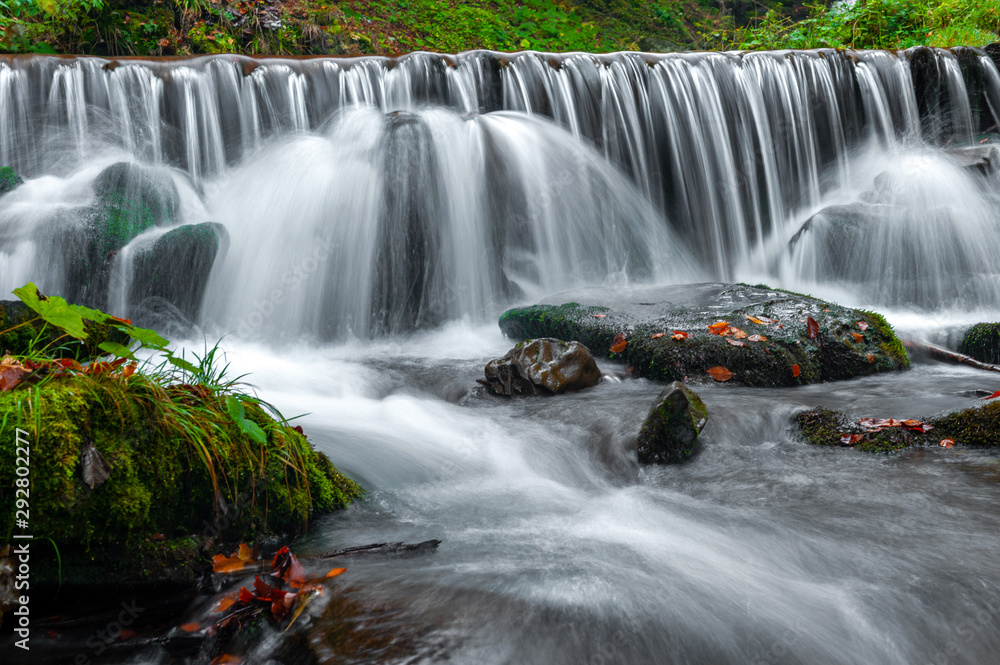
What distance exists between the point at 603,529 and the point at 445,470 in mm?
1008

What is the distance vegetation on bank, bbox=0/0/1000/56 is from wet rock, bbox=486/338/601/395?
29.2 ft

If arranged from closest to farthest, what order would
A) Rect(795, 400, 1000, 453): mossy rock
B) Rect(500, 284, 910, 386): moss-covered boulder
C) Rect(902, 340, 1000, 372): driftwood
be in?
1. Rect(795, 400, 1000, 453): mossy rock
2. Rect(500, 284, 910, 386): moss-covered boulder
3. Rect(902, 340, 1000, 372): driftwood

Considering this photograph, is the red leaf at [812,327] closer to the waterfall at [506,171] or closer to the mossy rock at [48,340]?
the waterfall at [506,171]

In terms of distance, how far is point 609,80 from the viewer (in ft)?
32.7

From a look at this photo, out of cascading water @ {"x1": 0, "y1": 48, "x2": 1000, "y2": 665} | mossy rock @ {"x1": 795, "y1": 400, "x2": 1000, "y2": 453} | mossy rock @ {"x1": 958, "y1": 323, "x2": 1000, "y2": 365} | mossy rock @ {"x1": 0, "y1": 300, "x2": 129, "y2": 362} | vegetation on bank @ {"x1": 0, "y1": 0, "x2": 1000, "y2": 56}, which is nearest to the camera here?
cascading water @ {"x1": 0, "y1": 48, "x2": 1000, "y2": 665}

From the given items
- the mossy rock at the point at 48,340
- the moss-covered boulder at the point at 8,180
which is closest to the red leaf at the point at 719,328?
the mossy rock at the point at 48,340

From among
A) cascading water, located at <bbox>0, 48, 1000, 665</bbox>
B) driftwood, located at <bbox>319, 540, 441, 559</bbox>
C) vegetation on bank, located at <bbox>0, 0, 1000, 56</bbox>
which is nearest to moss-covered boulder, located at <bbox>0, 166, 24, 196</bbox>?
cascading water, located at <bbox>0, 48, 1000, 665</bbox>

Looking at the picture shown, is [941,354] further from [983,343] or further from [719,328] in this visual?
[719,328]

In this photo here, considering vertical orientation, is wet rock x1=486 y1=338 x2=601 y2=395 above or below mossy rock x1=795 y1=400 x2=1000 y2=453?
above

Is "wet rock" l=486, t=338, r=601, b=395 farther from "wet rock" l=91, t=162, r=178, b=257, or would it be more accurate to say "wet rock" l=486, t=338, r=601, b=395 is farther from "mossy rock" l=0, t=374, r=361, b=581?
"wet rock" l=91, t=162, r=178, b=257

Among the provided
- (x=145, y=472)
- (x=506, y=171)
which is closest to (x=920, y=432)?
(x=145, y=472)

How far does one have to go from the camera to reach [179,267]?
6.71m

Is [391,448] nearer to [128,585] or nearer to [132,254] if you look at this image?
[128,585]

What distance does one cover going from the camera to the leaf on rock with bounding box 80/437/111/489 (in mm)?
1907
